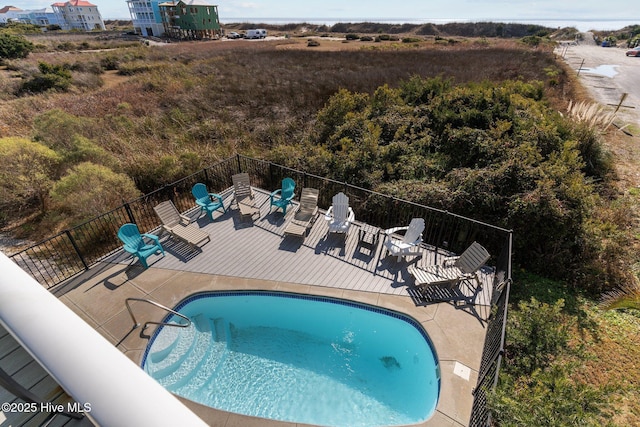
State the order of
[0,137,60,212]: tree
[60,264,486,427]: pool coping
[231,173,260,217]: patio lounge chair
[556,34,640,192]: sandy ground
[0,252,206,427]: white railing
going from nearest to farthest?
[0,252,206,427]: white railing < [60,264,486,427]: pool coping < [0,137,60,212]: tree < [231,173,260,217]: patio lounge chair < [556,34,640,192]: sandy ground

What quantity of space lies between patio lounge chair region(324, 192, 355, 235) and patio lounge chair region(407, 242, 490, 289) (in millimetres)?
2242

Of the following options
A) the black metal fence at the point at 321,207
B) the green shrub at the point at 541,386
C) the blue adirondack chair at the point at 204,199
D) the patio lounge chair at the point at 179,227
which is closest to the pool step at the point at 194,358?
the patio lounge chair at the point at 179,227

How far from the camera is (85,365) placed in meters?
1.50

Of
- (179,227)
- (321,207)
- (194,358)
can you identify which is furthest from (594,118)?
(194,358)

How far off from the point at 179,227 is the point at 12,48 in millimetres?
34451

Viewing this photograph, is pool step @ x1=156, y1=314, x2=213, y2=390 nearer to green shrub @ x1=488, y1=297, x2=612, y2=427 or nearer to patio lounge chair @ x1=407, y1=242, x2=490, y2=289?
patio lounge chair @ x1=407, y1=242, x2=490, y2=289

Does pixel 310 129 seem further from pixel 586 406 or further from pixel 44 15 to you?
pixel 44 15

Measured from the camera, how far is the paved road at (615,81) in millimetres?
16758

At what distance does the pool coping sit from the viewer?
4.96 m

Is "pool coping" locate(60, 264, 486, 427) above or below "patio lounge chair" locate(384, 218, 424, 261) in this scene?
below

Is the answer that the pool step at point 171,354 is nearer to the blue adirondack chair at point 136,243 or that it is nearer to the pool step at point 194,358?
the pool step at point 194,358

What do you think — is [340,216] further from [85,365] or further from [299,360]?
[85,365]

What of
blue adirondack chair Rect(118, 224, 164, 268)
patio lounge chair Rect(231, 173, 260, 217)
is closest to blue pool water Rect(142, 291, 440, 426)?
blue adirondack chair Rect(118, 224, 164, 268)

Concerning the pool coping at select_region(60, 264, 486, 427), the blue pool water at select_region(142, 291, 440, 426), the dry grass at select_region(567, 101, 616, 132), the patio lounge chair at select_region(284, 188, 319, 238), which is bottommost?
the blue pool water at select_region(142, 291, 440, 426)
